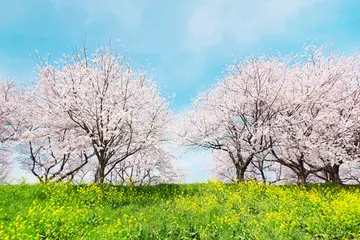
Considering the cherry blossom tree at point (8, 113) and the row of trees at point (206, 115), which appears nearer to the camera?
the row of trees at point (206, 115)

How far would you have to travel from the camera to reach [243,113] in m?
22.2

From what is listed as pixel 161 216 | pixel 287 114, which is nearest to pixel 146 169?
pixel 287 114

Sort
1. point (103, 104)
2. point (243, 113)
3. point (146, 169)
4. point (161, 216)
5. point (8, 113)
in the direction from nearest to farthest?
point (161, 216) → point (103, 104) → point (243, 113) → point (8, 113) → point (146, 169)

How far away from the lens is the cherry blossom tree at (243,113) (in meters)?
21.8

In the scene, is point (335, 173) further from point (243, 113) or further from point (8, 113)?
point (8, 113)

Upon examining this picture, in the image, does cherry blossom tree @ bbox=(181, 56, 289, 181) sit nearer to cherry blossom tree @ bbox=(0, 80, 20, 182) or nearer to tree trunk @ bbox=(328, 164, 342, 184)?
tree trunk @ bbox=(328, 164, 342, 184)

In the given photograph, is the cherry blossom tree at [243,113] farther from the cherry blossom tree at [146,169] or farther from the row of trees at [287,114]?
the cherry blossom tree at [146,169]

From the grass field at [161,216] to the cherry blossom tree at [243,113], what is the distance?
5.78m

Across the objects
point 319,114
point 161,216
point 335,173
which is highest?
point 319,114

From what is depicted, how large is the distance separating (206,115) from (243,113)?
4035mm

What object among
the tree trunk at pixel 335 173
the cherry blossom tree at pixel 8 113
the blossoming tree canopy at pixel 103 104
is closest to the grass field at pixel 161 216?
the blossoming tree canopy at pixel 103 104

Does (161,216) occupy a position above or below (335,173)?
below

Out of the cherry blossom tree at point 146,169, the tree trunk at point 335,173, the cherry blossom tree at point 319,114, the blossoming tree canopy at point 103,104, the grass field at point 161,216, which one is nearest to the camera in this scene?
the grass field at point 161,216

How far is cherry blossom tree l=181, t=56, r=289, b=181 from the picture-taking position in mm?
21812
